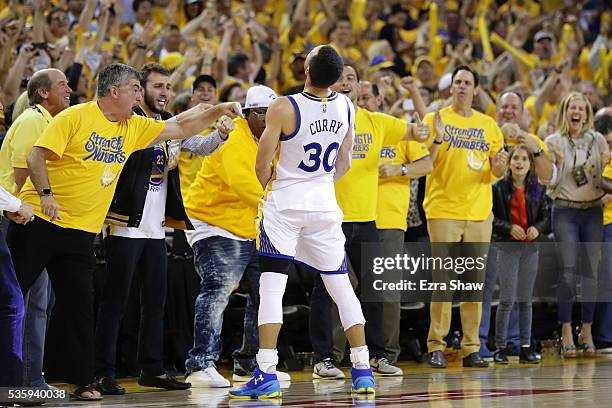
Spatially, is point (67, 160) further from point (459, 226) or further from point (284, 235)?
point (459, 226)

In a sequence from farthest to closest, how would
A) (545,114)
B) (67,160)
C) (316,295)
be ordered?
(545,114) < (316,295) < (67,160)

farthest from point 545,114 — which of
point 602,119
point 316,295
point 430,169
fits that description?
point 316,295

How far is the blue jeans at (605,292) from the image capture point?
11.6 meters

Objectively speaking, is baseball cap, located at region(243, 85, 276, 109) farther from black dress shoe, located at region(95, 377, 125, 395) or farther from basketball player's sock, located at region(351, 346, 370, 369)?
black dress shoe, located at region(95, 377, 125, 395)

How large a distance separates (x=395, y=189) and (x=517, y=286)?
6.22ft

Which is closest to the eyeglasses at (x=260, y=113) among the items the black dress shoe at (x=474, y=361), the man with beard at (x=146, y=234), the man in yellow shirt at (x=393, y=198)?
the man with beard at (x=146, y=234)

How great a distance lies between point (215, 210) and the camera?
857 centimetres

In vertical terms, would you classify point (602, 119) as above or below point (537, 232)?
above

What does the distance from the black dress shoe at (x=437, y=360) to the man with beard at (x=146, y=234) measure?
2757 millimetres

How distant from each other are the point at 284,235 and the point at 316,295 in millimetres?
2112

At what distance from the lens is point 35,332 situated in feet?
25.2

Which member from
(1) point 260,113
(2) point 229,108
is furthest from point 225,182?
(2) point 229,108

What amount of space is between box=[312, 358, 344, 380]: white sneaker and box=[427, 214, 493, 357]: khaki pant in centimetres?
152

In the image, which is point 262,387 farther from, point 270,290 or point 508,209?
A: point 508,209
